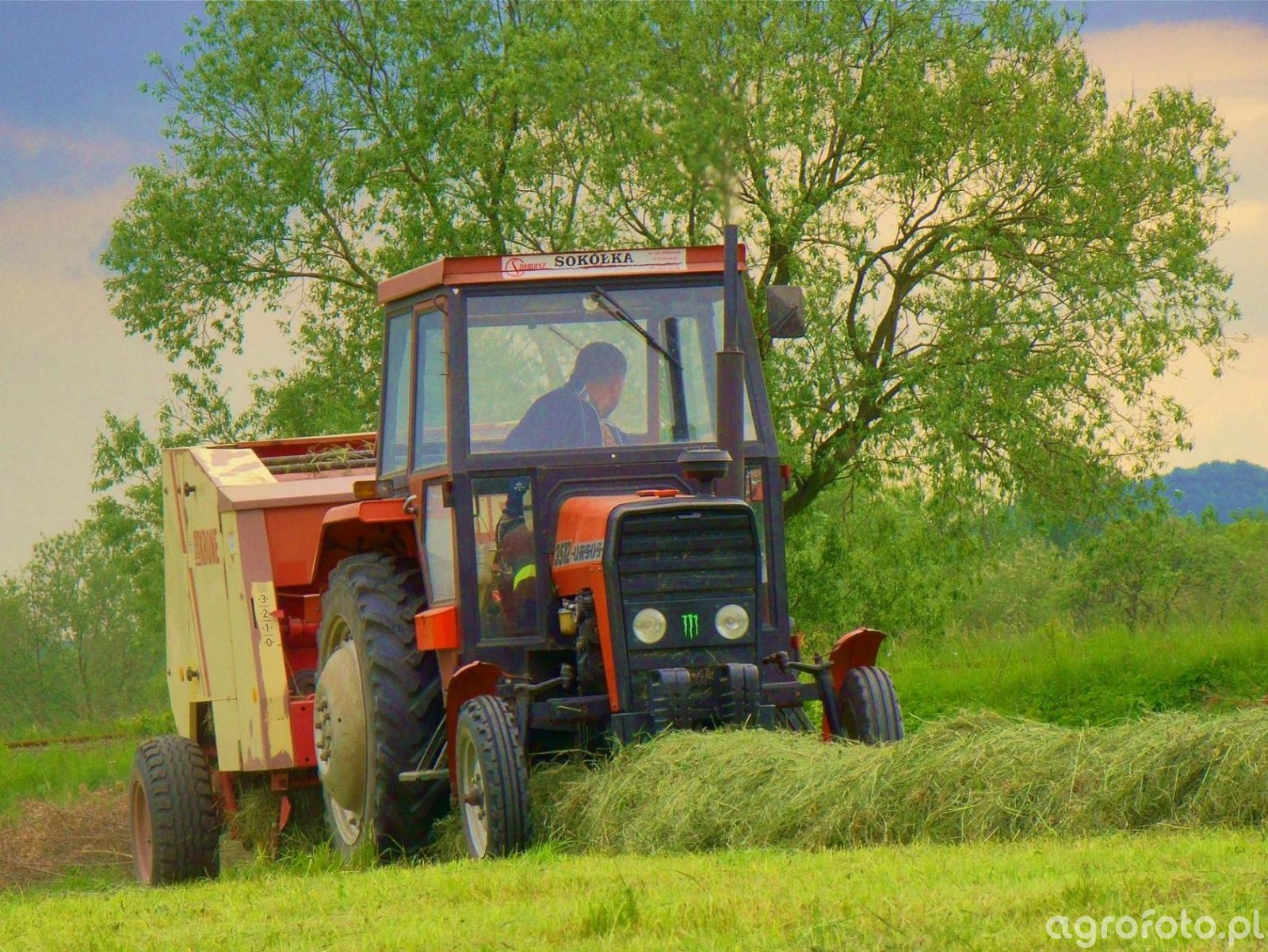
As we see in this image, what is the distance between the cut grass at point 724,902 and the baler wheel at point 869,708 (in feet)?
5.71

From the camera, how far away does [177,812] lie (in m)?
9.50

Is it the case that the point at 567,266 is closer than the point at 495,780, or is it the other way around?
the point at 495,780

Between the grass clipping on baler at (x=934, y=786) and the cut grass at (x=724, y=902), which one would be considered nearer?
the cut grass at (x=724, y=902)

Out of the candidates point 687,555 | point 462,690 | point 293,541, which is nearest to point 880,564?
point 293,541

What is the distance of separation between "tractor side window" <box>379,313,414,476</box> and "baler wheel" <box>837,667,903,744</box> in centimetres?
259

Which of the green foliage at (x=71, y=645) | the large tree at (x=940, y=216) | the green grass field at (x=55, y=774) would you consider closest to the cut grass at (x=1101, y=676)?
the large tree at (x=940, y=216)

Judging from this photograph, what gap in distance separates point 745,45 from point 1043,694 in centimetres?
837

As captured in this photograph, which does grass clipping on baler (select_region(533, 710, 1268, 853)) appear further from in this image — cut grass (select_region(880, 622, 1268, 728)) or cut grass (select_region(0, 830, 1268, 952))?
cut grass (select_region(880, 622, 1268, 728))

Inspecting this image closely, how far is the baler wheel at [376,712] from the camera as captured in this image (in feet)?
27.5

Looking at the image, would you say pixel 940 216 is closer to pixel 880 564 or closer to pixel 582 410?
pixel 880 564

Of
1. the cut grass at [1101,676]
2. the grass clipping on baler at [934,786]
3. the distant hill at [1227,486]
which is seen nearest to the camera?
the grass clipping on baler at [934,786]

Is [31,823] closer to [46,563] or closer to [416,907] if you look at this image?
[416,907]

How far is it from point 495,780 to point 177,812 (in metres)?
2.82

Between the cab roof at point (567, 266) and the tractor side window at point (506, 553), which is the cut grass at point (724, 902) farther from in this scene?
the cab roof at point (567, 266)
